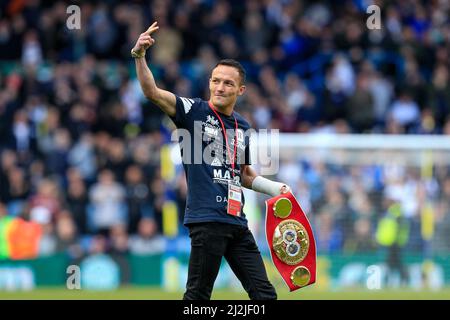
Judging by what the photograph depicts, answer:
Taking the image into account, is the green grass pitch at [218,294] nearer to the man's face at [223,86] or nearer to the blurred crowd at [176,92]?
the blurred crowd at [176,92]

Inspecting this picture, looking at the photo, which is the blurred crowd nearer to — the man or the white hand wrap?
the white hand wrap

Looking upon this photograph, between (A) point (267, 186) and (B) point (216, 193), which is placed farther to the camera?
(A) point (267, 186)

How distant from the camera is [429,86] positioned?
21.3 metres

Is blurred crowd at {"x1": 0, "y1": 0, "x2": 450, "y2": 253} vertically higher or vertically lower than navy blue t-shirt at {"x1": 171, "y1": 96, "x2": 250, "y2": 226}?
higher

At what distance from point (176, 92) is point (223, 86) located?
40.1 ft

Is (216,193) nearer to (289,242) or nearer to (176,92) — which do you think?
(289,242)

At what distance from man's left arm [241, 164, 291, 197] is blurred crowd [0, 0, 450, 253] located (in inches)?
370

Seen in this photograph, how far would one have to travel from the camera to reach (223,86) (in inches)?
316

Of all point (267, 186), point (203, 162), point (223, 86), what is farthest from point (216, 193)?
point (223, 86)

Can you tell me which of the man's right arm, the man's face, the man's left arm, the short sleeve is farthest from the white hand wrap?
the man's right arm

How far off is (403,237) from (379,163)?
1.30m

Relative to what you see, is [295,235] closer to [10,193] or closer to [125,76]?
[10,193]

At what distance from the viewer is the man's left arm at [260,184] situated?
27.4ft

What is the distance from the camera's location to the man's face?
802cm
